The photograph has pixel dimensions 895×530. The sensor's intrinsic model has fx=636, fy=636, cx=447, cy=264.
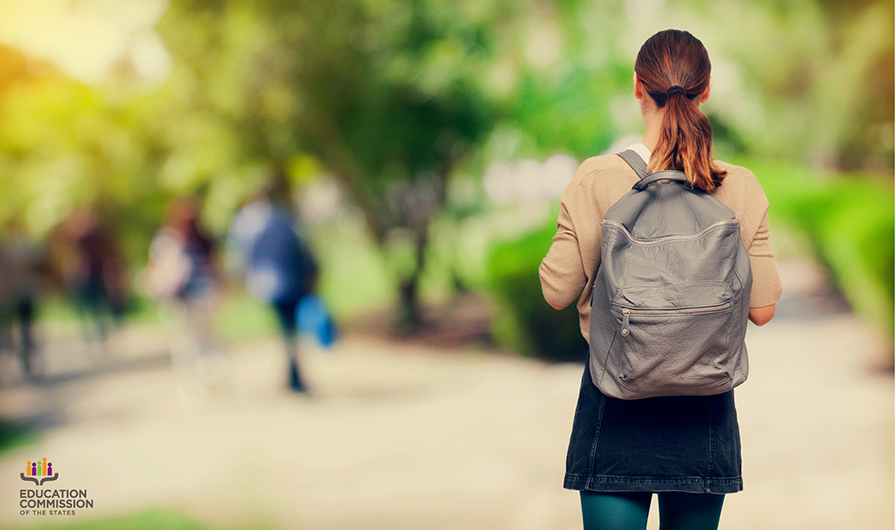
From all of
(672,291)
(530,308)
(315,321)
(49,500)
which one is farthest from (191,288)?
→ (672,291)

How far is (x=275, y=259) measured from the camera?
5.61 m

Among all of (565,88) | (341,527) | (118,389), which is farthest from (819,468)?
(118,389)

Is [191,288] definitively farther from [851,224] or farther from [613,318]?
[851,224]

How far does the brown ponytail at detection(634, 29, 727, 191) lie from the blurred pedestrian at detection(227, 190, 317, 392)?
4535 mm

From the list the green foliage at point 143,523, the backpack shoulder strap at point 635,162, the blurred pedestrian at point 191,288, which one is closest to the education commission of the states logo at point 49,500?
the green foliage at point 143,523

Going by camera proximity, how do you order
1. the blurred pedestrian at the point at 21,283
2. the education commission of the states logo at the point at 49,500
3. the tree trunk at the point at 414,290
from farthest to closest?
1. the tree trunk at the point at 414,290
2. the blurred pedestrian at the point at 21,283
3. the education commission of the states logo at the point at 49,500

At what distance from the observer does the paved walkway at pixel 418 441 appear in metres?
3.55

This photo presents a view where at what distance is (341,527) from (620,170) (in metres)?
2.79

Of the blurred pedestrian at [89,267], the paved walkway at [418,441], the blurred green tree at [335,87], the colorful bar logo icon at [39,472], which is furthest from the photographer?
the blurred pedestrian at [89,267]

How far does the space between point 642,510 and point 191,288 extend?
17.1 ft

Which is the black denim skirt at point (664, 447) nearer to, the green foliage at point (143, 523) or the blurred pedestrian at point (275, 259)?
the green foliage at point (143, 523)

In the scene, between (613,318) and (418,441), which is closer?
(613,318)

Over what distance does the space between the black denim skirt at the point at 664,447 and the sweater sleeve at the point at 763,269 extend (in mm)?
253

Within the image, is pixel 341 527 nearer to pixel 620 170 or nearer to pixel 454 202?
pixel 620 170
